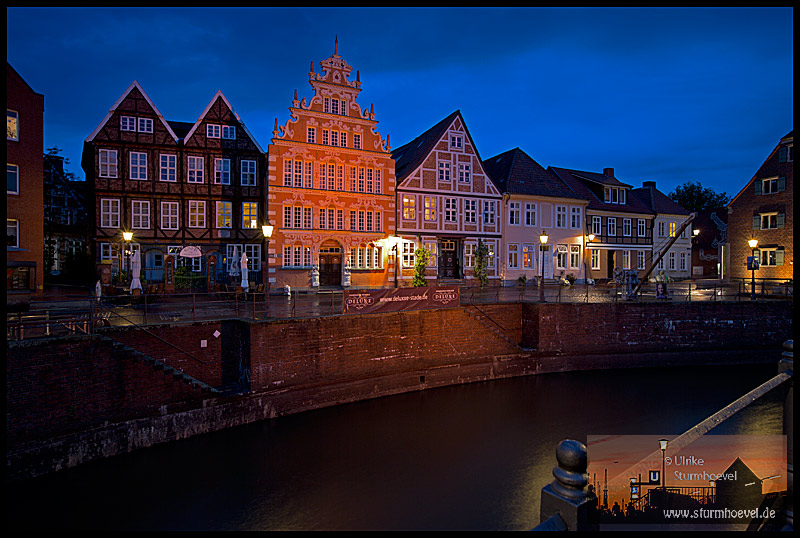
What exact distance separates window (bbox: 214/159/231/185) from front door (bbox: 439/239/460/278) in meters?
15.2

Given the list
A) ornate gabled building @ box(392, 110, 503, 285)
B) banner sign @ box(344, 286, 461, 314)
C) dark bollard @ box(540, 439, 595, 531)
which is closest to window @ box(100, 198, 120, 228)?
ornate gabled building @ box(392, 110, 503, 285)

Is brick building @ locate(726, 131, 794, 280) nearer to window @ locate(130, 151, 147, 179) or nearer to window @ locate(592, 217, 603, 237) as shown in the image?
window @ locate(592, 217, 603, 237)

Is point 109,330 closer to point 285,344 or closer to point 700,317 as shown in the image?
point 285,344

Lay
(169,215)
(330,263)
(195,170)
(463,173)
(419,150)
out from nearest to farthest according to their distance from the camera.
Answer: (169,215) < (195,170) < (330,263) < (463,173) < (419,150)

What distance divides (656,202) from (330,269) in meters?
32.1

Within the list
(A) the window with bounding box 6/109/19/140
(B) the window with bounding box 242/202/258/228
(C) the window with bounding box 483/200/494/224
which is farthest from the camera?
(C) the window with bounding box 483/200/494/224

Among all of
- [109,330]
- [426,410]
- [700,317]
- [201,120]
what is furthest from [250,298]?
[700,317]

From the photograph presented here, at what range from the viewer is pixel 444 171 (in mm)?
31797

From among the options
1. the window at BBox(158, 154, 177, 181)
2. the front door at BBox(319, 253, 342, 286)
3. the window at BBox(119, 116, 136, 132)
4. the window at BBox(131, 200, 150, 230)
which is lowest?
the front door at BBox(319, 253, 342, 286)

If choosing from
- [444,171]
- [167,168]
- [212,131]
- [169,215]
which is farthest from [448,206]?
[167,168]

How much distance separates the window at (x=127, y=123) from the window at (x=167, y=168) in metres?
2.19

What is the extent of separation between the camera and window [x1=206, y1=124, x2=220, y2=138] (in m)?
28.0

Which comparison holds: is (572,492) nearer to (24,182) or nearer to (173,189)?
(24,182)

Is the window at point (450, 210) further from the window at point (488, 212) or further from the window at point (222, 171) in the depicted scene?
the window at point (222, 171)
